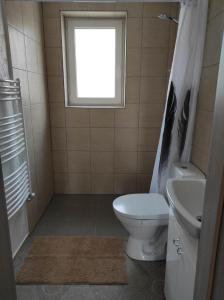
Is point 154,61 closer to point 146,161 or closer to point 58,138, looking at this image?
point 146,161

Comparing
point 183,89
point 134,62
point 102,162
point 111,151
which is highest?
point 134,62

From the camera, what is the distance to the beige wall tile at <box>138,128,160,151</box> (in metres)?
2.70

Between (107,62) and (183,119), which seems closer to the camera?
(183,119)

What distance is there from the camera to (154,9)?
2369 millimetres

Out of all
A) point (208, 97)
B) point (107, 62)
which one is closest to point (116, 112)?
point (107, 62)

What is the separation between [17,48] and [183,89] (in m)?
1.39

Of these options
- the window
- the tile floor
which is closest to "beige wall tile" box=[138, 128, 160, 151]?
the window

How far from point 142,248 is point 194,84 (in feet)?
4.55

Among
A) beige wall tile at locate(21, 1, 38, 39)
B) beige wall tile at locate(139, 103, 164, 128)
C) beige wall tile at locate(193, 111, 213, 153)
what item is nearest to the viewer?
beige wall tile at locate(193, 111, 213, 153)

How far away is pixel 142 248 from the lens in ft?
6.04

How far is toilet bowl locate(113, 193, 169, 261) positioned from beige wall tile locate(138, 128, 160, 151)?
885mm

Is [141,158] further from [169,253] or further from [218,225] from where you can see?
[218,225]

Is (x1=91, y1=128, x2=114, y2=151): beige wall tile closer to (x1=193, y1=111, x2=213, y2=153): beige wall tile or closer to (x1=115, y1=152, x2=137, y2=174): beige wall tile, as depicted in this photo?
(x1=115, y1=152, x2=137, y2=174): beige wall tile

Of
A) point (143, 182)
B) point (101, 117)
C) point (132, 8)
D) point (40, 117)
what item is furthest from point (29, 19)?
point (143, 182)
